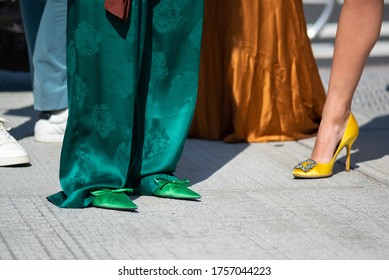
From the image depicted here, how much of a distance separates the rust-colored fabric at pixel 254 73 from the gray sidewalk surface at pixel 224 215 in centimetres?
21

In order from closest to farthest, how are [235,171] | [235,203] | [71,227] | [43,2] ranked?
[71,227] → [235,203] → [235,171] → [43,2]

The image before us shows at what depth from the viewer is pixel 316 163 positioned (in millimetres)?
3992

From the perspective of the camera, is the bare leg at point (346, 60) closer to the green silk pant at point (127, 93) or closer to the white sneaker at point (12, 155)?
the green silk pant at point (127, 93)

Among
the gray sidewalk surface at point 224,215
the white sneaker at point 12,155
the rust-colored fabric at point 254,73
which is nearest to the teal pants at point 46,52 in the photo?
the gray sidewalk surface at point 224,215

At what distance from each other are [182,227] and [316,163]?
99cm

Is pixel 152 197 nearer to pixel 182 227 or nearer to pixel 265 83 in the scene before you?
pixel 182 227

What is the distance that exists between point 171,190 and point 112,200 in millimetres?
263

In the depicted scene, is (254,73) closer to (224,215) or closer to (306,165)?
(306,165)

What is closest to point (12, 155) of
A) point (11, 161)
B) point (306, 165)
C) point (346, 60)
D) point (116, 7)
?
point (11, 161)

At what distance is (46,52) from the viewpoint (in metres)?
4.51

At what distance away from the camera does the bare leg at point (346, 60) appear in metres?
3.91

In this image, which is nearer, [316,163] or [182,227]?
[182,227]
